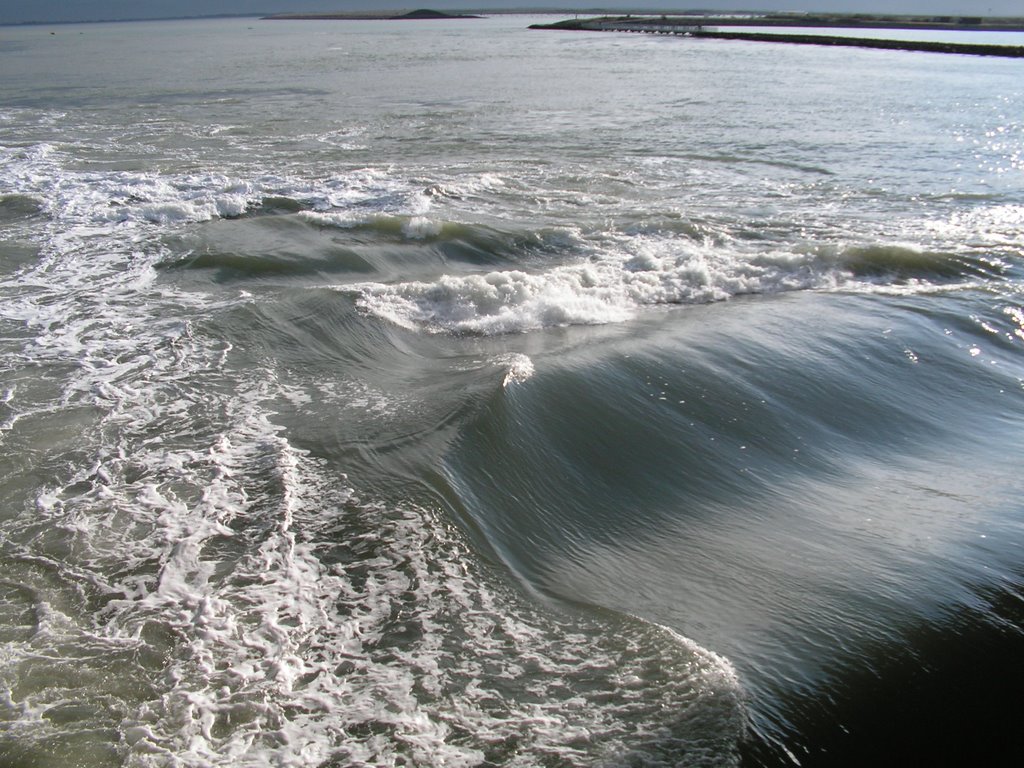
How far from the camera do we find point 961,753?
3227mm

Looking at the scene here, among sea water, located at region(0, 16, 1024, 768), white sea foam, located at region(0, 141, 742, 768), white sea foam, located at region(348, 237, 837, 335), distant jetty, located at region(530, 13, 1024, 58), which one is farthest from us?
distant jetty, located at region(530, 13, 1024, 58)

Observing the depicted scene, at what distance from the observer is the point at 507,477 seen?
207 inches

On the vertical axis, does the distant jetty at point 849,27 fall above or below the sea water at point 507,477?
above

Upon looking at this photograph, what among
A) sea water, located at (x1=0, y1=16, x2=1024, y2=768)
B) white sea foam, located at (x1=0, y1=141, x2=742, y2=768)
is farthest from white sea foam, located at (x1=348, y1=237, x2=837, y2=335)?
white sea foam, located at (x1=0, y1=141, x2=742, y2=768)

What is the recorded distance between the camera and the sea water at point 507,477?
3.36 m

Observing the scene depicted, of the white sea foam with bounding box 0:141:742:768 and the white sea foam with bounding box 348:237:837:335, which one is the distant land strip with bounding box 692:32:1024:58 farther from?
the white sea foam with bounding box 0:141:742:768

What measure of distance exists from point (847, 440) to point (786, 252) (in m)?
5.09

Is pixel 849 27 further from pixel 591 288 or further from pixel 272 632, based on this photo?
pixel 272 632

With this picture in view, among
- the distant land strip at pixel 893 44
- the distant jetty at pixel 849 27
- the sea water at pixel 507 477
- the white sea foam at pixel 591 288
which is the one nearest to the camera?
the sea water at pixel 507 477

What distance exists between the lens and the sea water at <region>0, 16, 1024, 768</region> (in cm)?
336

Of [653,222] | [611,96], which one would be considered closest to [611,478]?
[653,222]

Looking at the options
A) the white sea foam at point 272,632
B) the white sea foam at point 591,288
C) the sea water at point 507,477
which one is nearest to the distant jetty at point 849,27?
the sea water at point 507,477

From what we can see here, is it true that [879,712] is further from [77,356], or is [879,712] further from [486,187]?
[486,187]

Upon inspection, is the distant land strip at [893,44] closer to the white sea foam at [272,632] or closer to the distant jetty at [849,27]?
the distant jetty at [849,27]
